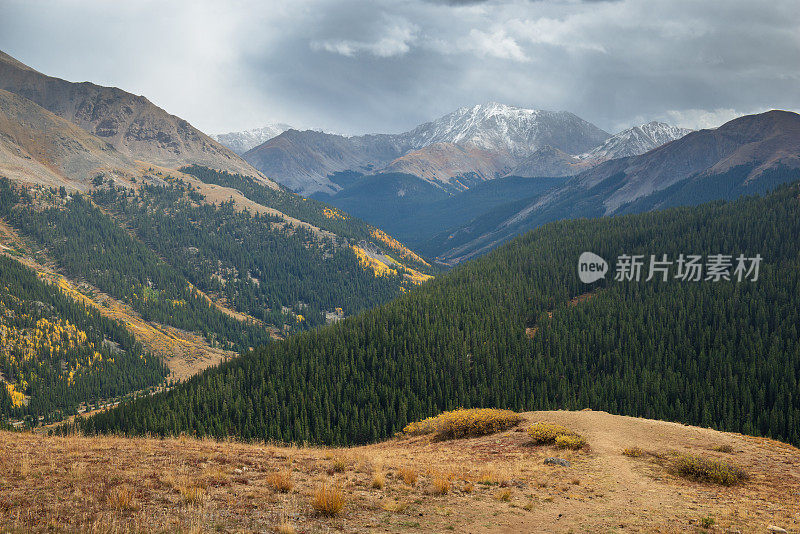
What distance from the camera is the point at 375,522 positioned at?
19.9 meters

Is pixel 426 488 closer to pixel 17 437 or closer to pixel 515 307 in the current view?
pixel 17 437

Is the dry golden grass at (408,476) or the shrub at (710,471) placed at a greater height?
the dry golden grass at (408,476)

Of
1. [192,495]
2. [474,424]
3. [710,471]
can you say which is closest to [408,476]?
[192,495]

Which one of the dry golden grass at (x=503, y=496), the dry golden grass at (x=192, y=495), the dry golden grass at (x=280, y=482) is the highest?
the dry golden grass at (x=192, y=495)

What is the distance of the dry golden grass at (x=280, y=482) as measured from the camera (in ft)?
75.4

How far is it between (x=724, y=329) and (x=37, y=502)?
17031 cm

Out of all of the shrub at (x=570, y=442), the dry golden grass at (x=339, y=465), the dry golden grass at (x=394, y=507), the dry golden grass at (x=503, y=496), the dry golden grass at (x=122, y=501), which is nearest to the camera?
the dry golden grass at (x=122, y=501)

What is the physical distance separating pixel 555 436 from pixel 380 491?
2077 cm

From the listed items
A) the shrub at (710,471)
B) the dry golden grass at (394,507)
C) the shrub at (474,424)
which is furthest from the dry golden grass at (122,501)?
the shrub at (474,424)

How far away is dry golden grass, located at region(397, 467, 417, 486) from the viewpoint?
25.8 m

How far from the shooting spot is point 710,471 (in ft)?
95.5

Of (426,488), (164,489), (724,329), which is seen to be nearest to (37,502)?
(164,489)

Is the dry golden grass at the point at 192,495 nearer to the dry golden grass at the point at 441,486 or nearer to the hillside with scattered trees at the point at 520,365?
the dry golden grass at the point at 441,486

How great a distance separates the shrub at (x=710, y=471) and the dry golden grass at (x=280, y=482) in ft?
84.5
